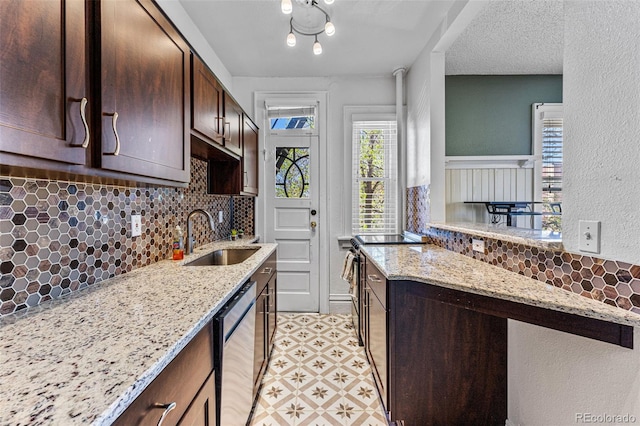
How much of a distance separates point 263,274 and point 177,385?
3.82ft

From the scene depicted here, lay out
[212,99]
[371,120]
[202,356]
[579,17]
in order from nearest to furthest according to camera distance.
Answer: [202,356], [579,17], [212,99], [371,120]

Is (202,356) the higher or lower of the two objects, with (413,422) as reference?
higher

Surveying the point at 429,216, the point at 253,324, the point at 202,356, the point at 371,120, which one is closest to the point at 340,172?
the point at 371,120

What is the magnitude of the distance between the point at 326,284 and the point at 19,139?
2.84 metres

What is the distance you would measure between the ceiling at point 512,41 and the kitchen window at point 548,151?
43 centimetres

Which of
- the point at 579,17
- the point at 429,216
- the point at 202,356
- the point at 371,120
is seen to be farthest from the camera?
the point at 371,120

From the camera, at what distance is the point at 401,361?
150cm

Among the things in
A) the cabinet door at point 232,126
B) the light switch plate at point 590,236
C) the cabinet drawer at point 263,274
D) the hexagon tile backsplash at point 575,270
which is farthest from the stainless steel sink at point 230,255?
the light switch plate at point 590,236

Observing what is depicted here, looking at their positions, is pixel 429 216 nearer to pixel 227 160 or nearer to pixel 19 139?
pixel 227 160

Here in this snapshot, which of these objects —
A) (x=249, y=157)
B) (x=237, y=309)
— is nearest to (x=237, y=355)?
(x=237, y=309)

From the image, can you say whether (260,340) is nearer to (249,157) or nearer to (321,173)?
(249,157)

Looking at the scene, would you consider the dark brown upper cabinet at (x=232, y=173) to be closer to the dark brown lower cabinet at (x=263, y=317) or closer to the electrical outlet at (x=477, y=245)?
the dark brown lower cabinet at (x=263, y=317)

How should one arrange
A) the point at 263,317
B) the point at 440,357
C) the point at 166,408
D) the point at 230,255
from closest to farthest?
1. the point at 166,408
2. the point at 440,357
3. the point at 263,317
4. the point at 230,255

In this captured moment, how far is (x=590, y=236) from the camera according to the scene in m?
1.06
